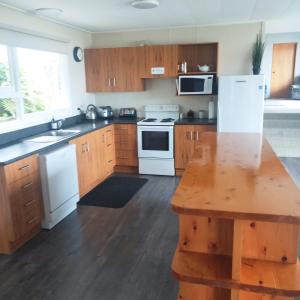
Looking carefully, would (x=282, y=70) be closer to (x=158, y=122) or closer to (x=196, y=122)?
(x=196, y=122)

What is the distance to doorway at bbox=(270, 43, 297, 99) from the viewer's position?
1024 cm

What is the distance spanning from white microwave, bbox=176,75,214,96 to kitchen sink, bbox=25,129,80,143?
1.76m

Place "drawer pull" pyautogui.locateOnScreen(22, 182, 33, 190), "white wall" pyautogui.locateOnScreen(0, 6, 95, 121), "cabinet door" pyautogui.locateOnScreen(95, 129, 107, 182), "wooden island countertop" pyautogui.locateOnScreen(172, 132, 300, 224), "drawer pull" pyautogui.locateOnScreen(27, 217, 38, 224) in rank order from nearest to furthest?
"wooden island countertop" pyautogui.locateOnScreen(172, 132, 300, 224), "drawer pull" pyautogui.locateOnScreen(22, 182, 33, 190), "drawer pull" pyautogui.locateOnScreen(27, 217, 38, 224), "white wall" pyautogui.locateOnScreen(0, 6, 95, 121), "cabinet door" pyautogui.locateOnScreen(95, 129, 107, 182)

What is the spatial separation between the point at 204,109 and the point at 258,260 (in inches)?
143

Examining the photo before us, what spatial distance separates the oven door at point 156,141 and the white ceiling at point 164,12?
60.6 inches

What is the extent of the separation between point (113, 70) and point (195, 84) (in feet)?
4.38

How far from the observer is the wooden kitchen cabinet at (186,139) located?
4520 mm

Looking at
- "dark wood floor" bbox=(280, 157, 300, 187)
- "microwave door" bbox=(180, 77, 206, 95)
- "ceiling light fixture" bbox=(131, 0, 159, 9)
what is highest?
"ceiling light fixture" bbox=(131, 0, 159, 9)

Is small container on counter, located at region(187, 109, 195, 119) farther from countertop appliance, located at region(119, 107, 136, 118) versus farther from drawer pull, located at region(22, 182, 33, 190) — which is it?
drawer pull, located at region(22, 182, 33, 190)

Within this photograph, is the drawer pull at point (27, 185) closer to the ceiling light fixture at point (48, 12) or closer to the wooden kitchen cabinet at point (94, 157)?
the wooden kitchen cabinet at point (94, 157)

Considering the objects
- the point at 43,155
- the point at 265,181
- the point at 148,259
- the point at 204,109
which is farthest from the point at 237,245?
the point at 204,109

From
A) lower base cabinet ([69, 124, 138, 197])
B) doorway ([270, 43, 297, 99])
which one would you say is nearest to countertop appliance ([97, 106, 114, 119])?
lower base cabinet ([69, 124, 138, 197])

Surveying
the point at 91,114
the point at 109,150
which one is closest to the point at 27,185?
the point at 109,150

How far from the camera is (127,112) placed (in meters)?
5.26
